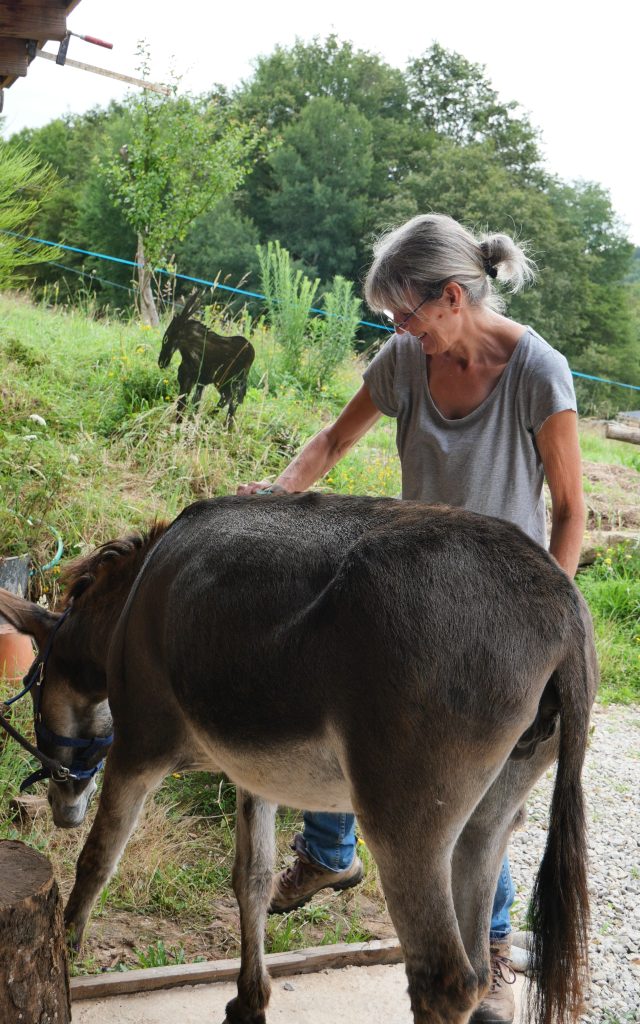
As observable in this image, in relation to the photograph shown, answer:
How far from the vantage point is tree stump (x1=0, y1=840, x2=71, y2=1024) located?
7.52 ft

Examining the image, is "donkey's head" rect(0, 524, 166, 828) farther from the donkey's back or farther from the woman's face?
the woman's face

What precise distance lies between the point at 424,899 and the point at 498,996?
1253 mm

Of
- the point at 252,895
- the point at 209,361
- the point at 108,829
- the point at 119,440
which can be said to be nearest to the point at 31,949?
the point at 108,829

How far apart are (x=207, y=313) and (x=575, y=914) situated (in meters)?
6.70

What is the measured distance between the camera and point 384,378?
292 cm

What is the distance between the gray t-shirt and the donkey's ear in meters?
1.45

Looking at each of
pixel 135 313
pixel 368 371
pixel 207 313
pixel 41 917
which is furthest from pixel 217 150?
pixel 41 917

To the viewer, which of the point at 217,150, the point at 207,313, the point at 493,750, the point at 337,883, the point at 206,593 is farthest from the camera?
the point at 217,150

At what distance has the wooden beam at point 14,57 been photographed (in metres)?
3.92

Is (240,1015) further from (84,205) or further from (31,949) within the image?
(84,205)

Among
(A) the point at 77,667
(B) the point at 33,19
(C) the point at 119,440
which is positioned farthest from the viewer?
(C) the point at 119,440

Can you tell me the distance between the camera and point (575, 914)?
6.45 feet

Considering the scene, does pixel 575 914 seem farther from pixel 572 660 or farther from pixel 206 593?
pixel 206 593

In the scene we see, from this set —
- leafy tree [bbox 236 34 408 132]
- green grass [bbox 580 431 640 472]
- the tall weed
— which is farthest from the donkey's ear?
leafy tree [bbox 236 34 408 132]
